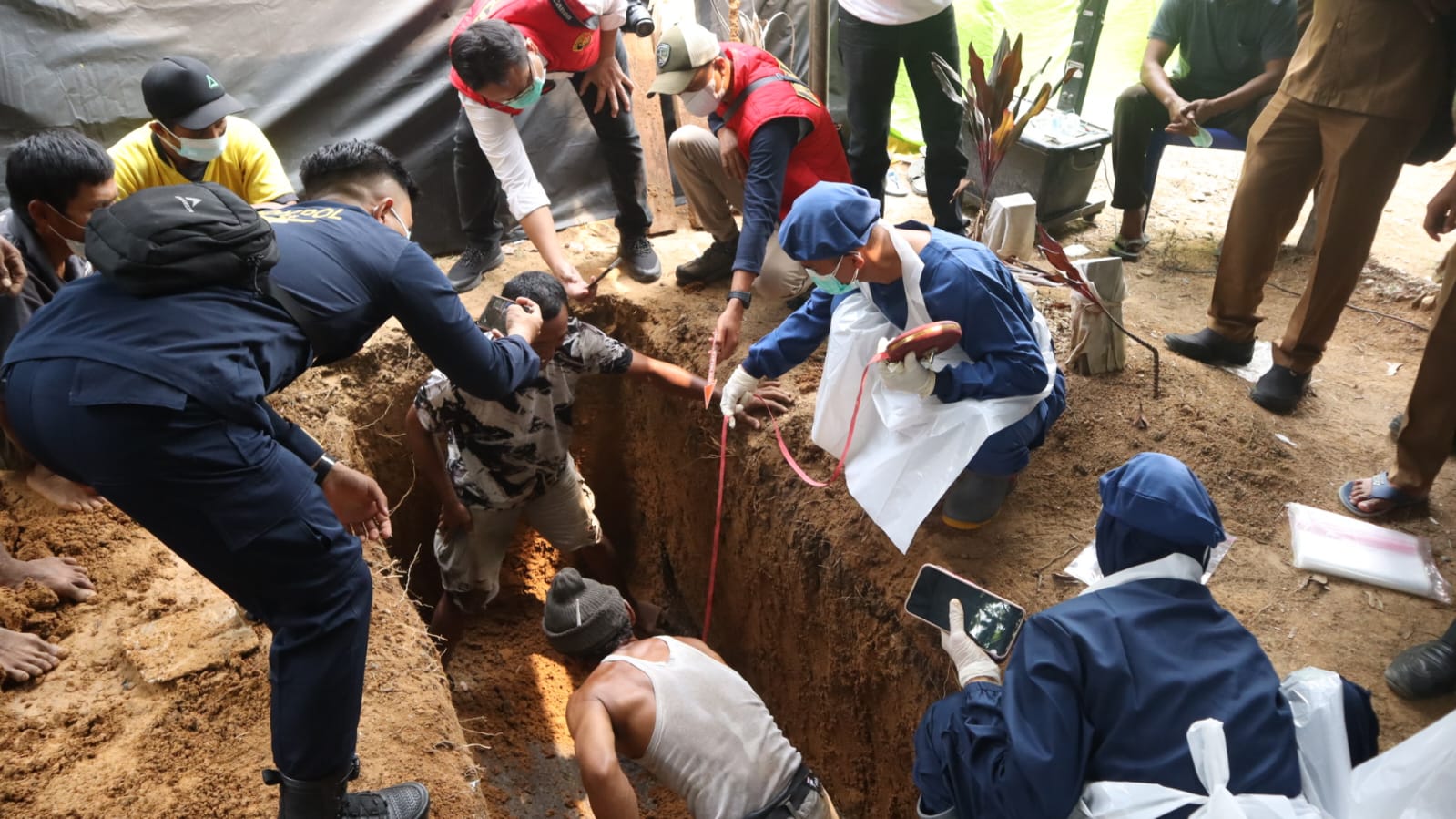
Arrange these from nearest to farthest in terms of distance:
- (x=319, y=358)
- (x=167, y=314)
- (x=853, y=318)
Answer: (x=167, y=314) < (x=319, y=358) < (x=853, y=318)

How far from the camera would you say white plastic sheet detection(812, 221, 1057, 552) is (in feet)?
8.82

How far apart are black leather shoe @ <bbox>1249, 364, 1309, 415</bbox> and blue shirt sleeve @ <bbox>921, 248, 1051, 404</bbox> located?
1.24m

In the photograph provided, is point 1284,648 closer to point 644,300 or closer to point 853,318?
point 853,318

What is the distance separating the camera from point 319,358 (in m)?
2.27

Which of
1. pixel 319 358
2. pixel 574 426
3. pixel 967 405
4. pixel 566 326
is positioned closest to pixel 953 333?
pixel 967 405

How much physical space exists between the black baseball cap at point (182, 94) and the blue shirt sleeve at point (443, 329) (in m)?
1.61

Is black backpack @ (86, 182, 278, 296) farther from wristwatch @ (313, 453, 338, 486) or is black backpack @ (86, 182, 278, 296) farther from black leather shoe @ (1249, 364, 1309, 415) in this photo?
black leather shoe @ (1249, 364, 1309, 415)

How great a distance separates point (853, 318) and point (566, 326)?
0.99 m

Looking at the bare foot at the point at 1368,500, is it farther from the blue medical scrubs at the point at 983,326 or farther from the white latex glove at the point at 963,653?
the white latex glove at the point at 963,653

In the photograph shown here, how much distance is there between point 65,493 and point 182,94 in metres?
1.46

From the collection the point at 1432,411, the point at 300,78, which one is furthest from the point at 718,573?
the point at 300,78

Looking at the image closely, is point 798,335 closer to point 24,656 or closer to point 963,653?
point 963,653

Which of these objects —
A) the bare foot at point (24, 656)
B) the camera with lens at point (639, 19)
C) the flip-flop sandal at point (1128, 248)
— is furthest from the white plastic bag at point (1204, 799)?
the camera with lens at point (639, 19)

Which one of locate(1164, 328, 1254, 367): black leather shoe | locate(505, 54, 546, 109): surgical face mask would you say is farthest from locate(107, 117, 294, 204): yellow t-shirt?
locate(1164, 328, 1254, 367): black leather shoe
